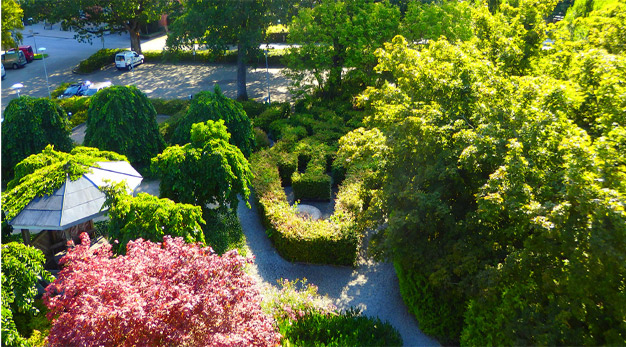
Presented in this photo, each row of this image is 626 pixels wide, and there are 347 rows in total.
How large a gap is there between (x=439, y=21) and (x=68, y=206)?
1924cm

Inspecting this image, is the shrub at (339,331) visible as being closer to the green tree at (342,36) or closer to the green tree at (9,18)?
the green tree at (342,36)

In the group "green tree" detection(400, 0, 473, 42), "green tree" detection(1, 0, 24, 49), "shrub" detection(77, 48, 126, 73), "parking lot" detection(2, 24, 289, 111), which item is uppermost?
"green tree" detection(400, 0, 473, 42)

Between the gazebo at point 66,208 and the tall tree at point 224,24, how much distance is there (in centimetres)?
1386

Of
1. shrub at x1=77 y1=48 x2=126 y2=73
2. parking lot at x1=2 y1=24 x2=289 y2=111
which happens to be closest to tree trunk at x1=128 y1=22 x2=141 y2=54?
parking lot at x1=2 y1=24 x2=289 y2=111

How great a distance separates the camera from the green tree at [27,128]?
19156mm

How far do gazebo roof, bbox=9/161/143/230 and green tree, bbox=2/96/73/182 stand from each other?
6.16 m

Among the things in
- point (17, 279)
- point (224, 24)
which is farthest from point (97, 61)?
point (17, 279)

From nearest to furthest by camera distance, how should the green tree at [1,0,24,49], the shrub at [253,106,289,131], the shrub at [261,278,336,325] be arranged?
1. the shrub at [261,278,336,325]
2. the shrub at [253,106,289,131]
3. the green tree at [1,0,24,49]

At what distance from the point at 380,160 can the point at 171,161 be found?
6540 mm

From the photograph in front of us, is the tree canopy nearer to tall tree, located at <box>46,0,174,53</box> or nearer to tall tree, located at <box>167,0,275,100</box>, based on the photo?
tall tree, located at <box>167,0,275,100</box>

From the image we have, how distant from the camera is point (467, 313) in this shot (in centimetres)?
1120

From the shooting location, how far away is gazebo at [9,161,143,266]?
13.6 metres

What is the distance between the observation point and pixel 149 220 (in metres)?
12.3

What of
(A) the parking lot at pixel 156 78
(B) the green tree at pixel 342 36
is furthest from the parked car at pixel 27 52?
(B) the green tree at pixel 342 36
